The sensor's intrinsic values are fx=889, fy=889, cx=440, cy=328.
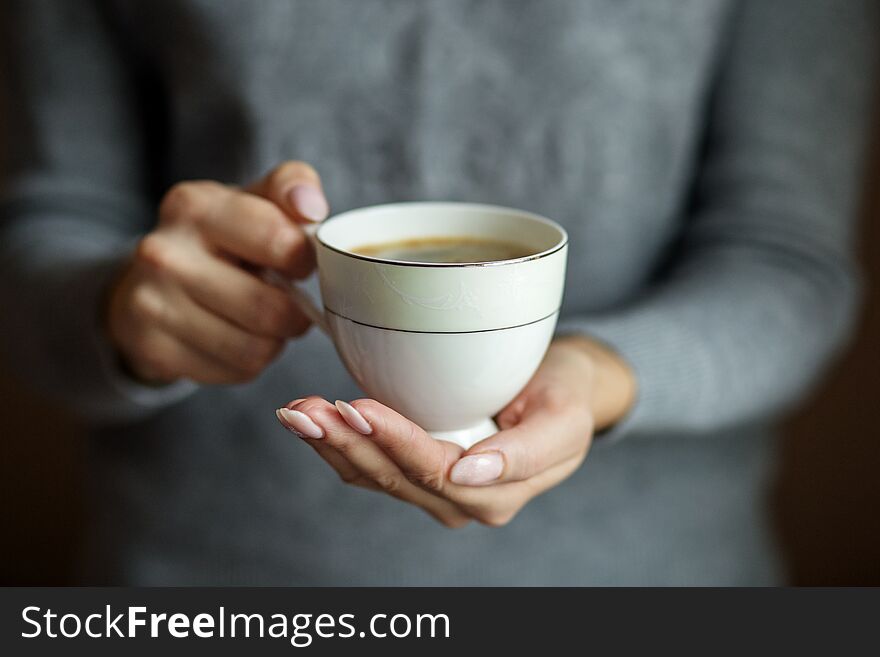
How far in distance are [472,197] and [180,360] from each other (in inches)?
13.7

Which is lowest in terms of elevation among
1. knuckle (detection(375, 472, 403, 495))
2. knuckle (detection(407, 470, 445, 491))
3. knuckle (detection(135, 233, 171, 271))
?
knuckle (detection(407, 470, 445, 491))

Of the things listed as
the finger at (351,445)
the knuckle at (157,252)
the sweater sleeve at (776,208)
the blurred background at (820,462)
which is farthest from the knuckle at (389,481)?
the blurred background at (820,462)

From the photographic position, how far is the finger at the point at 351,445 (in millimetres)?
480

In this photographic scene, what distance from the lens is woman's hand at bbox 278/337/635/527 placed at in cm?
49

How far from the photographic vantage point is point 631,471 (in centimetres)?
97

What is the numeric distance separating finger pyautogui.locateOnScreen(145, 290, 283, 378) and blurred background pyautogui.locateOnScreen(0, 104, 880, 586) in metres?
0.85

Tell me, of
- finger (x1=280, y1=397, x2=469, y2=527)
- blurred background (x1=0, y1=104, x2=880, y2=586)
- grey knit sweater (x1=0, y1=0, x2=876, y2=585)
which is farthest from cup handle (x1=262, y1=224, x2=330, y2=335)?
blurred background (x1=0, y1=104, x2=880, y2=586)

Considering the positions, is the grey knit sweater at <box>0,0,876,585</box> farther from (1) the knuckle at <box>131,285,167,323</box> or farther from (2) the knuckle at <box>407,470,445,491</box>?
(2) the knuckle at <box>407,470,445,491</box>

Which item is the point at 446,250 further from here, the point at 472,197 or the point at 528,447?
the point at 472,197

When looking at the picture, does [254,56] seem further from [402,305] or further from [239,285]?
[402,305]

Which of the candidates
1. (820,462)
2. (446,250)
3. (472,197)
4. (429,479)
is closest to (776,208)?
(472,197)

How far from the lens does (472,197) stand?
894 mm

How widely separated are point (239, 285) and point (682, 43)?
0.53 meters

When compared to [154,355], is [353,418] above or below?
below
